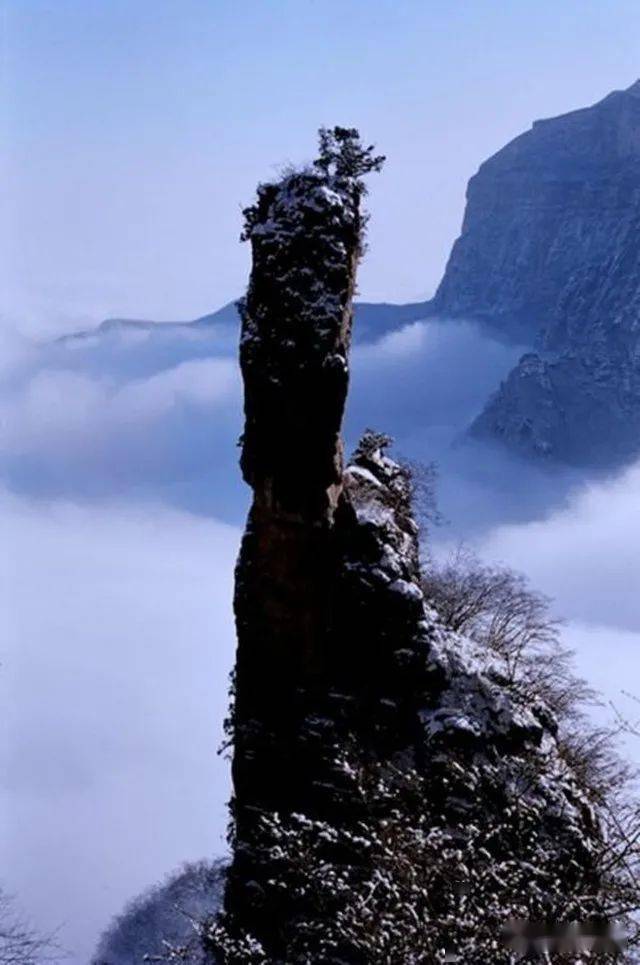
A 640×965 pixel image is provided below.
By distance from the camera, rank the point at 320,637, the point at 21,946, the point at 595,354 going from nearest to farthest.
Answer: the point at 21,946
the point at 320,637
the point at 595,354

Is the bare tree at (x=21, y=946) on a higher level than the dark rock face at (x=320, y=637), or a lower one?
lower

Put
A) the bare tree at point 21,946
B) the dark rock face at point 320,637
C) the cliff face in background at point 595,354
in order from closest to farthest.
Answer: the bare tree at point 21,946 → the dark rock face at point 320,637 → the cliff face in background at point 595,354

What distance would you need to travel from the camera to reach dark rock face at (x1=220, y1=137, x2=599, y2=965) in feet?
49.5

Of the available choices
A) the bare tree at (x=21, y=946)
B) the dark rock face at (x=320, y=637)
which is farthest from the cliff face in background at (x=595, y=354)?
the bare tree at (x=21, y=946)

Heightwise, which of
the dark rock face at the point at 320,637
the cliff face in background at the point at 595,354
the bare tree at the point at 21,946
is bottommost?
the bare tree at the point at 21,946

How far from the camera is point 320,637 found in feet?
53.3

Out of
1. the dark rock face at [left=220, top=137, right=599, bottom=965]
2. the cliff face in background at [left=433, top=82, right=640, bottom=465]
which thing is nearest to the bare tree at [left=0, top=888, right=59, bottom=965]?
the dark rock face at [left=220, top=137, right=599, bottom=965]

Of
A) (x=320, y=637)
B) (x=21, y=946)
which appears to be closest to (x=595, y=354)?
(x=320, y=637)

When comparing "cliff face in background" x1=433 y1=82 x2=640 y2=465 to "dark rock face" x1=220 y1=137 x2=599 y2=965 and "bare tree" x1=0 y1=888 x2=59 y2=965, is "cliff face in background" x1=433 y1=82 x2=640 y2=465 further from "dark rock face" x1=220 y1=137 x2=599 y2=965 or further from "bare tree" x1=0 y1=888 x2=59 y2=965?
"bare tree" x1=0 y1=888 x2=59 y2=965

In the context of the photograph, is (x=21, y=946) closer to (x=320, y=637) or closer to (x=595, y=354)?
(x=320, y=637)

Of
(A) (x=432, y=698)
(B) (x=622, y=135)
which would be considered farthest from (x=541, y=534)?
(A) (x=432, y=698)

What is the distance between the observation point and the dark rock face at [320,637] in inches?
595

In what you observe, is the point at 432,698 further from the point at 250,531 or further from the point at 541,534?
the point at 541,534

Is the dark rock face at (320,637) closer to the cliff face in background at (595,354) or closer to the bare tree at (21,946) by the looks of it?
the bare tree at (21,946)
